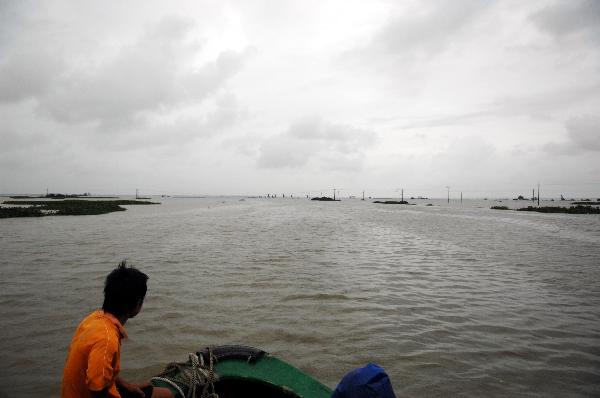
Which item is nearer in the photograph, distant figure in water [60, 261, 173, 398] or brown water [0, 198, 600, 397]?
distant figure in water [60, 261, 173, 398]

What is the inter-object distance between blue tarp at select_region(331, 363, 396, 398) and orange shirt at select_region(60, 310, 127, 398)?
2064 mm

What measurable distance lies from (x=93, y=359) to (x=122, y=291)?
24.8 inches

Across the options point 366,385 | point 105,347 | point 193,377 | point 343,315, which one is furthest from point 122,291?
point 343,315

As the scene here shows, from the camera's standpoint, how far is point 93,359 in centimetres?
292

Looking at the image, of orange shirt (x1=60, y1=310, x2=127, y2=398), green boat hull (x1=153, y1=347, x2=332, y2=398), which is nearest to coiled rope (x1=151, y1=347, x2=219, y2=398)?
green boat hull (x1=153, y1=347, x2=332, y2=398)

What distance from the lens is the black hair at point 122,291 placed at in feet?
10.8

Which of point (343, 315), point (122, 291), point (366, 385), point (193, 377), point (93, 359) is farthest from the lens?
point (343, 315)

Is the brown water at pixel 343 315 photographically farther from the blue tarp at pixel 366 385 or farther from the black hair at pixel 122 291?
the blue tarp at pixel 366 385

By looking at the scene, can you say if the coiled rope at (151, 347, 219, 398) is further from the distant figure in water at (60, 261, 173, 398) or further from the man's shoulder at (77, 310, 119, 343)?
the man's shoulder at (77, 310, 119, 343)

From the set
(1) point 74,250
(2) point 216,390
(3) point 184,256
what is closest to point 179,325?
(2) point 216,390

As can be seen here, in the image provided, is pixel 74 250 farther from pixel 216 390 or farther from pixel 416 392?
pixel 416 392

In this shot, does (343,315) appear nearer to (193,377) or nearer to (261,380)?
(261,380)

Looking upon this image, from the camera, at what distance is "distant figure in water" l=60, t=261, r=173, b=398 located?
2936 mm

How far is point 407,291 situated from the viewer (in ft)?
36.3
